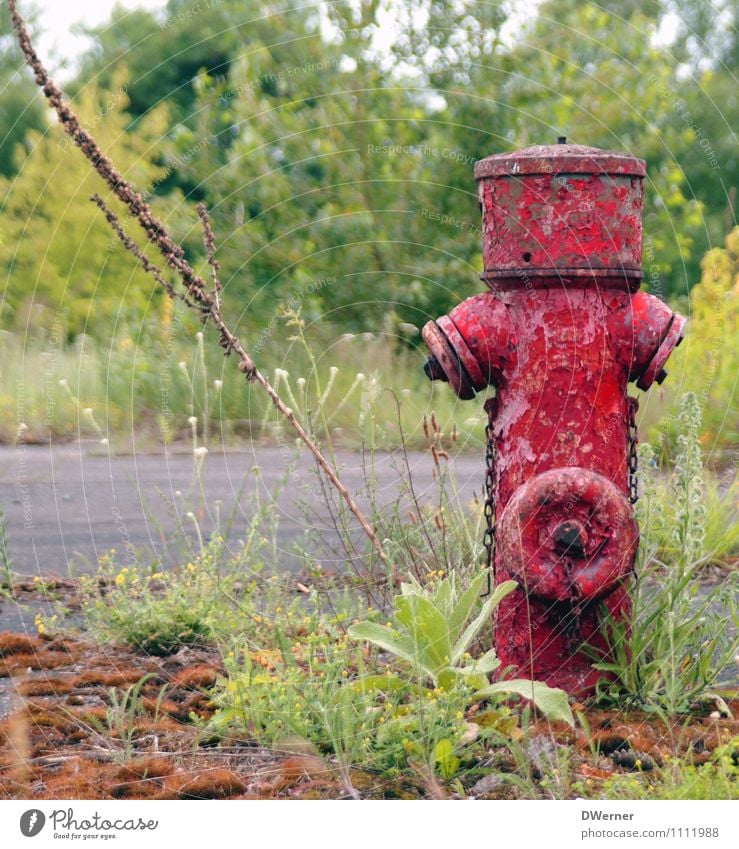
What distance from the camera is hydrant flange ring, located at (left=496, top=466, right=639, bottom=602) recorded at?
105 inches

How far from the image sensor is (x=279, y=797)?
7.92ft

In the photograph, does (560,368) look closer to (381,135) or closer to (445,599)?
(445,599)

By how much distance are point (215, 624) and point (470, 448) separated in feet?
11.2

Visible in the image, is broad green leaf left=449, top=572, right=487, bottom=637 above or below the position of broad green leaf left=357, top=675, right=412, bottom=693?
above

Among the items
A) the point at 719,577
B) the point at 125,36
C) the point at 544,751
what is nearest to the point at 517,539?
the point at 544,751

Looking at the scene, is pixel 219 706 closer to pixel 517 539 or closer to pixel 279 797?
pixel 279 797

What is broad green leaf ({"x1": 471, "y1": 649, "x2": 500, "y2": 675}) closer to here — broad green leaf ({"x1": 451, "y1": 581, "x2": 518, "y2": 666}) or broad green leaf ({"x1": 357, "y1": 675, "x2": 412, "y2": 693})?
broad green leaf ({"x1": 451, "y1": 581, "x2": 518, "y2": 666})

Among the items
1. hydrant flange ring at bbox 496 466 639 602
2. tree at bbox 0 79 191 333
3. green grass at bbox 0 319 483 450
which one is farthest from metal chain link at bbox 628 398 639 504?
tree at bbox 0 79 191 333

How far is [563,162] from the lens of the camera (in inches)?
105

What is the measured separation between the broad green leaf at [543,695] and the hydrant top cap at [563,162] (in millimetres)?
1126

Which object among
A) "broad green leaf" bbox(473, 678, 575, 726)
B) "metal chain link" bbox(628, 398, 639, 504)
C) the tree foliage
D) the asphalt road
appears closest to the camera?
"broad green leaf" bbox(473, 678, 575, 726)

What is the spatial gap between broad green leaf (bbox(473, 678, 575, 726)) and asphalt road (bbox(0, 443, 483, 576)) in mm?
1643

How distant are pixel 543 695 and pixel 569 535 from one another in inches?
14.3

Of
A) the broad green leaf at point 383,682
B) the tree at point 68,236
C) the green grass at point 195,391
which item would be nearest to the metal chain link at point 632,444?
the broad green leaf at point 383,682
